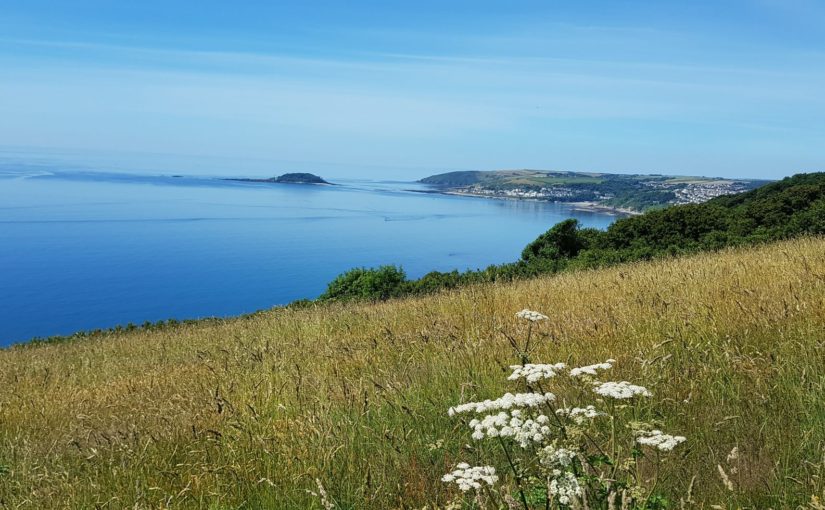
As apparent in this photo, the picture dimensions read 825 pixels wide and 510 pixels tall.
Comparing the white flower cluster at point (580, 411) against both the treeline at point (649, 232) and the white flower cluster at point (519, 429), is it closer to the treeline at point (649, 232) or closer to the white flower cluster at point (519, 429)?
the white flower cluster at point (519, 429)

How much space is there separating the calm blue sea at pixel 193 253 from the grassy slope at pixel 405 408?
220ft

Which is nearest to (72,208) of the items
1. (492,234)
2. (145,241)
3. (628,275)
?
(145,241)

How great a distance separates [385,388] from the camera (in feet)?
13.4

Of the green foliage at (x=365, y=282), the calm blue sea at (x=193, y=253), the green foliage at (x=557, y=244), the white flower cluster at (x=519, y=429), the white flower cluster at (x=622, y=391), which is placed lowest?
the calm blue sea at (x=193, y=253)

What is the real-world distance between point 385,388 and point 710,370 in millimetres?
2306

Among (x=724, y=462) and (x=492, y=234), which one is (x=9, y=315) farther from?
(x=492, y=234)

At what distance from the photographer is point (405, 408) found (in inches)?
126

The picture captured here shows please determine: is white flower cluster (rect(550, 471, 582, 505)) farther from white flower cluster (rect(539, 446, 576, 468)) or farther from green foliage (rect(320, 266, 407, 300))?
green foliage (rect(320, 266, 407, 300))

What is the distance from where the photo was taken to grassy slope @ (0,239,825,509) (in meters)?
2.89

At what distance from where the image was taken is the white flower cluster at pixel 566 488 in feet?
5.75

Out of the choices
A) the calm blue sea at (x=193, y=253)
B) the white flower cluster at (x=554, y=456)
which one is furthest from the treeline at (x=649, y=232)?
the calm blue sea at (x=193, y=253)

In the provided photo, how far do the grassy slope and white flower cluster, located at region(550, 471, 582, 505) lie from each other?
582 millimetres

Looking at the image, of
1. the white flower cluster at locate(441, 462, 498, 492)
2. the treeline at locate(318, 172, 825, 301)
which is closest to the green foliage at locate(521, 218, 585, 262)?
the treeline at locate(318, 172, 825, 301)

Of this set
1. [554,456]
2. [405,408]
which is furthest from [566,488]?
[405,408]
